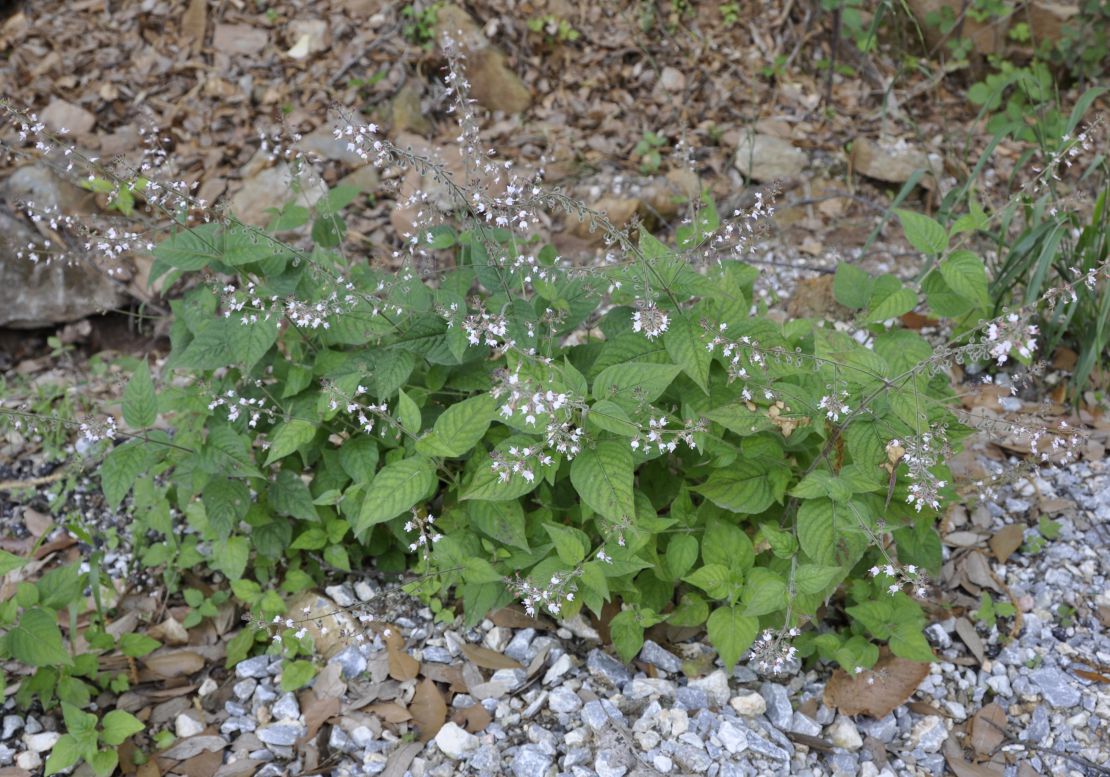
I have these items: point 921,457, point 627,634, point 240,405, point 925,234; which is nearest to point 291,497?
point 240,405

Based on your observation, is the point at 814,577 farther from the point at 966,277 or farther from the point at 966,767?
the point at 966,277

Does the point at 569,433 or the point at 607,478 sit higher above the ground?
the point at 569,433

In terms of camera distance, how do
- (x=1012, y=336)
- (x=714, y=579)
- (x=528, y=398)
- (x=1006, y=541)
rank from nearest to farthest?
(x=1012, y=336)
(x=528, y=398)
(x=714, y=579)
(x=1006, y=541)

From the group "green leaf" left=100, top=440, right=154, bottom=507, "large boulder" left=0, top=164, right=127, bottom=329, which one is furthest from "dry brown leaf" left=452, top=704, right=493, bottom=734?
"large boulder" left=0, top=164, right=127, bottom=329

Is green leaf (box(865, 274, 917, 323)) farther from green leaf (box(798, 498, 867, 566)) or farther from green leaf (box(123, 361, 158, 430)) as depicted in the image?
green leaf (box(123, 361, 158, 430))

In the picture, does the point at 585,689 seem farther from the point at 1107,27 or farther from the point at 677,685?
the point at 1107,27

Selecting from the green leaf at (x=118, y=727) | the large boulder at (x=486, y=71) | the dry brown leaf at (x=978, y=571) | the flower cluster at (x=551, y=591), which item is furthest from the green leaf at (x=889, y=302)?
the large boulder at (x=486, y=71)
